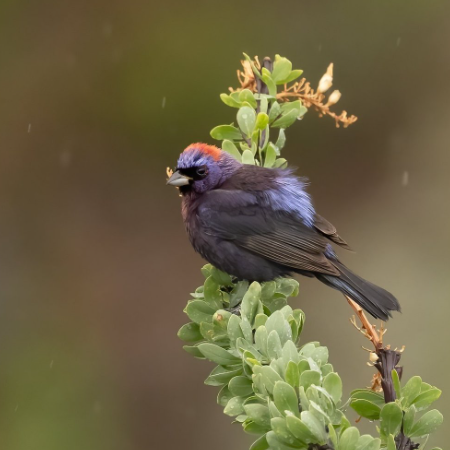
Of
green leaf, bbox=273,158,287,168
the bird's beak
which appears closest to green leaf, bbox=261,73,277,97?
green leaf, bbox=273,158,287,168

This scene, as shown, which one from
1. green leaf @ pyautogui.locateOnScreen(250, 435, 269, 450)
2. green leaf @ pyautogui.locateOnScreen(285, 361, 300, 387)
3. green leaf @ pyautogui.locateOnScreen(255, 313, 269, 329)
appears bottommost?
green leaf @ pyautogui.locateOnScreen(250, 435, 269, 450)

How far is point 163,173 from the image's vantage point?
21.3ft

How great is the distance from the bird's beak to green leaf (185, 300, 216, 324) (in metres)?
1.42

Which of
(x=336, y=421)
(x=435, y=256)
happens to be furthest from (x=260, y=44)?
(x=336, y=421)

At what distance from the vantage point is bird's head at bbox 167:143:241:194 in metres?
3.77

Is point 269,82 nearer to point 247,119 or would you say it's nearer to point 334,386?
point 247,119

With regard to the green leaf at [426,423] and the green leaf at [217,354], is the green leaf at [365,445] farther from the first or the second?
the green leaf at [217,354]

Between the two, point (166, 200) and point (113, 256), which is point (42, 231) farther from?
point (166, 200)

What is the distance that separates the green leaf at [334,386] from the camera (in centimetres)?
163

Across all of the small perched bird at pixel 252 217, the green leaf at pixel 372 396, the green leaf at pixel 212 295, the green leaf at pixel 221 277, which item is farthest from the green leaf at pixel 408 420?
the small perched bird at pixel 252 217

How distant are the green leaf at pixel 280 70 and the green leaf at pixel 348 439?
5.68 ft

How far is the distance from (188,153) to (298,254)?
2.53ft

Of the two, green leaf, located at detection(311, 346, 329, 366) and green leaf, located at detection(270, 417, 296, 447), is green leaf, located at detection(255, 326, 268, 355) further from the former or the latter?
green leaf, located at detection(270, 417, 296, 447)

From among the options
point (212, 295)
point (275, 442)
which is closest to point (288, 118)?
point (212, 295)
